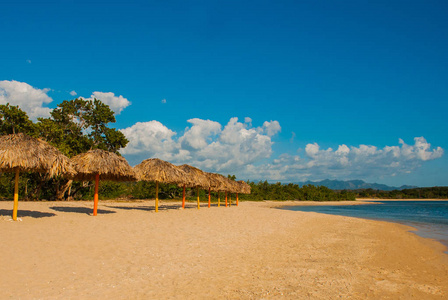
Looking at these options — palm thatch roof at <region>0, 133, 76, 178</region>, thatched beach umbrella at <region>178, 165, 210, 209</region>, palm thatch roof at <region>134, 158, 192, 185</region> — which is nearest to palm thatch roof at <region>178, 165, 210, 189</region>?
thatched beach umbrella at <region>178, 165, 210, 209</region>

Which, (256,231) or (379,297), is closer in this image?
(379,297)

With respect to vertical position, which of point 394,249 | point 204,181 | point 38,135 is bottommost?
point 394,249

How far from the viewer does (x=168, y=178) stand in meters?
14.7

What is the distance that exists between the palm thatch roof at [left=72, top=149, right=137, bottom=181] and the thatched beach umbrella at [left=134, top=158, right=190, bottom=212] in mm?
1394

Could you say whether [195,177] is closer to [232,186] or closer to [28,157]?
[232,186]

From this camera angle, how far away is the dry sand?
4344 mm

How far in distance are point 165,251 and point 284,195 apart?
39.1m


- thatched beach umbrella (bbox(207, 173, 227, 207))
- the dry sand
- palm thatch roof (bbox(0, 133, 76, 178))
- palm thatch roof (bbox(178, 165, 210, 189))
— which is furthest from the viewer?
thatched beach umbrella (bbox(207, 173, 227, 207))

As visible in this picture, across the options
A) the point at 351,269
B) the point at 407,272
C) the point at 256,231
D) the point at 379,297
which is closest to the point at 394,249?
the point at 407,272

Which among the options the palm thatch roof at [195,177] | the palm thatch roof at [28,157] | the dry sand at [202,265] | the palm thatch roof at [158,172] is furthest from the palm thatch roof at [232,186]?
the palm thatch roof at [28,157]

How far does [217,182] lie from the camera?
2009cm

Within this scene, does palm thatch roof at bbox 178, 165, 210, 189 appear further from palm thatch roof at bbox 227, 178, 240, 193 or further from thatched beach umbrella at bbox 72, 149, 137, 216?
thatched beach umbrella at bbox 72, 149, 137, 216

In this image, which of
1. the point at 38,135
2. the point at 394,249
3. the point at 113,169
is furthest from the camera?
the point at 38,135

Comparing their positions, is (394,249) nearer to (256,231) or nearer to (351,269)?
(351,269)
